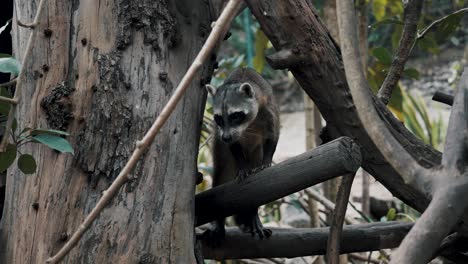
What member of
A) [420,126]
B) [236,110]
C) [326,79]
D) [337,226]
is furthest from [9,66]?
[420,126]

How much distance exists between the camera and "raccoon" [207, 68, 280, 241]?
383 centimetres

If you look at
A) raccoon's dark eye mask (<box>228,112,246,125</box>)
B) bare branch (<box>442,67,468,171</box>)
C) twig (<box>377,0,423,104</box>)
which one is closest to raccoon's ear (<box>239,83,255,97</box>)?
raccoon's dark eye mask (<box>228,112,246,125</box>)

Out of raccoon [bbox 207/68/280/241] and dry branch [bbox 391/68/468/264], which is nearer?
dry branch [bbox 391/68/468/264]

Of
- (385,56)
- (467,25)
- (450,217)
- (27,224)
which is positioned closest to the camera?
(450,217)

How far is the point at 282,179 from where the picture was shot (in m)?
2.72

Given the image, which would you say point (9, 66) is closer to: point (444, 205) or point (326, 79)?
point (326, 79)

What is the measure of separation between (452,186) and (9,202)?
1.83m

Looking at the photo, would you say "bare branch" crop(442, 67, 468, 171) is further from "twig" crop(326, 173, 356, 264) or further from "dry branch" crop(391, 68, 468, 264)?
"twig" crop(326, 173, 356, 264)

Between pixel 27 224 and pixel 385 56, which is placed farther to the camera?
pixel 385 56

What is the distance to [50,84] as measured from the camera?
106 inches

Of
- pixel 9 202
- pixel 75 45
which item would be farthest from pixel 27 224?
pixel 75 45

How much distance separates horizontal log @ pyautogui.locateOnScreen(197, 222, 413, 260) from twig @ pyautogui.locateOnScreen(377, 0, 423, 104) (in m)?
0.61

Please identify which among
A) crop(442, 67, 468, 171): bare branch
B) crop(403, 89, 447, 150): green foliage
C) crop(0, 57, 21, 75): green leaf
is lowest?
crop(442, 67, 468, 171): bare branch

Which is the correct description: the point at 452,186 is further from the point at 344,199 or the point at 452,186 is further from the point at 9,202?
the point at 9,202
